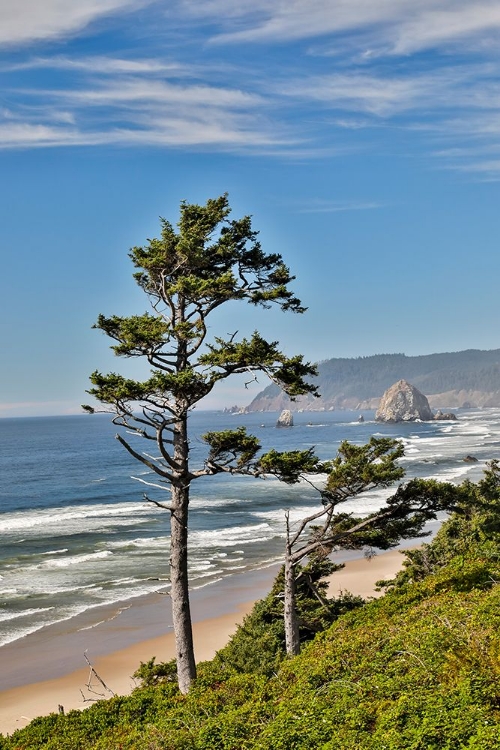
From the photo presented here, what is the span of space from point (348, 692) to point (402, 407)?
594 feet

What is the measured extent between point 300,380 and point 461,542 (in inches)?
453

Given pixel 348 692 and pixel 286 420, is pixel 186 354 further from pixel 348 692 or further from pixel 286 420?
pixel 286 420

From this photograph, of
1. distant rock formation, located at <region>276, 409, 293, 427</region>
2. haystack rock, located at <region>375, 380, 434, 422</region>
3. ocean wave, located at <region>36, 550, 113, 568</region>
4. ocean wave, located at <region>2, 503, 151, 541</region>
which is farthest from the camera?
haystack rock, located at <region>375, 380, 434, 422</region>

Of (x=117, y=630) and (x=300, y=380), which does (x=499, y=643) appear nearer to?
(x=300, y=380)

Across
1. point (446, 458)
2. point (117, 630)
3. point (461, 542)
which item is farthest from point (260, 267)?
point (446, 458)

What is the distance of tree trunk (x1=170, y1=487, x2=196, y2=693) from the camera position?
12438 mm

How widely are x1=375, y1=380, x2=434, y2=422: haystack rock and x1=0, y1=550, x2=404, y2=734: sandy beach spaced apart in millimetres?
157285

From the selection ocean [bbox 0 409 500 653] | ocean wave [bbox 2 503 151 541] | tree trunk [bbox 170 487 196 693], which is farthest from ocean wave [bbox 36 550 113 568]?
tree trunk [bbox 170 487 196 693]

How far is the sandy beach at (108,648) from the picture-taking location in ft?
59.9

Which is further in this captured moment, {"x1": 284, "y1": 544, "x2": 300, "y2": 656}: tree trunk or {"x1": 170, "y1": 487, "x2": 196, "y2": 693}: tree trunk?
{"x1": 284, "y1": 544, "x2": 300, "y2": 656}: tree trunk

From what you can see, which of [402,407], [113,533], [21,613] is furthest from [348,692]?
[402,407]

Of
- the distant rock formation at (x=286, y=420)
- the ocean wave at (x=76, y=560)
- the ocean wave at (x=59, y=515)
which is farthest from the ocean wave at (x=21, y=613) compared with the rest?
the distant rock formation at (x=286, y=420)

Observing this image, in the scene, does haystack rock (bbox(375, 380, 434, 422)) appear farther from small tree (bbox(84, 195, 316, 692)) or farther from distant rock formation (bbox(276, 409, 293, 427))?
small tree (bbox(84, 195, 316, 692))

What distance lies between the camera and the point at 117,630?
2348 cm
